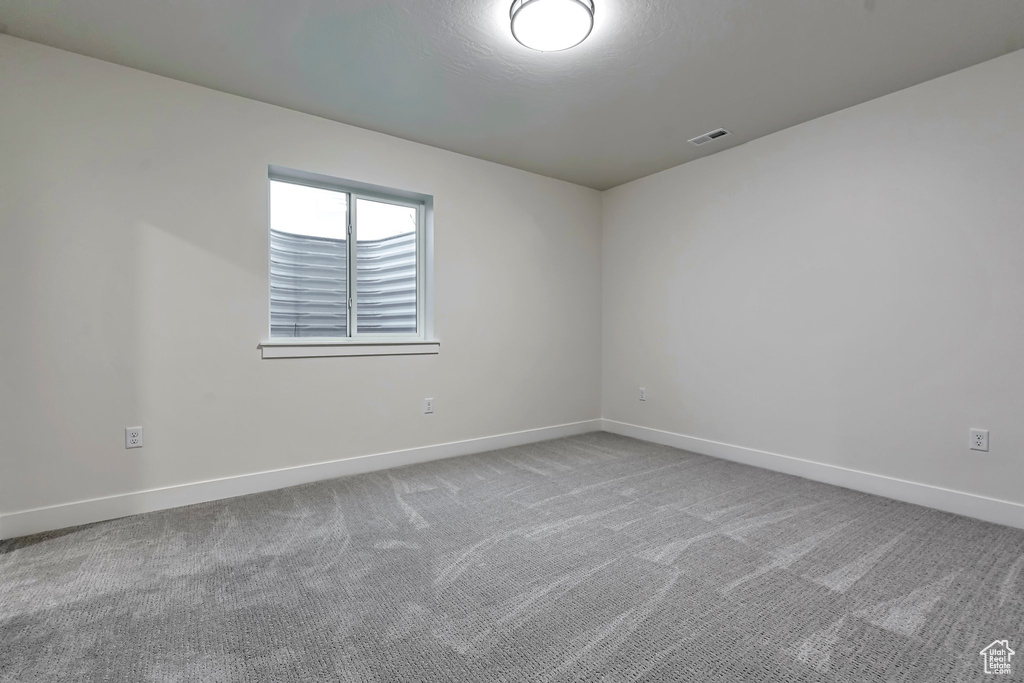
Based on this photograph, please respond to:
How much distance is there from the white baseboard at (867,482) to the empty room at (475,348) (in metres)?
0.02

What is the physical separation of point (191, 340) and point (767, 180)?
4.03 m

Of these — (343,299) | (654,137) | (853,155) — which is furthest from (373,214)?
(853,155)

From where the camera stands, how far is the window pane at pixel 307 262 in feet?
10.9

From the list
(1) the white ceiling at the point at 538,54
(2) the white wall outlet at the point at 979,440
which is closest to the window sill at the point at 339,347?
(1) the white ceiling at the point at 538,54

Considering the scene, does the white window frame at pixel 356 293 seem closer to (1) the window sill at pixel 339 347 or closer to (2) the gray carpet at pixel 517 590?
(1) the window sill at pixel 339 347

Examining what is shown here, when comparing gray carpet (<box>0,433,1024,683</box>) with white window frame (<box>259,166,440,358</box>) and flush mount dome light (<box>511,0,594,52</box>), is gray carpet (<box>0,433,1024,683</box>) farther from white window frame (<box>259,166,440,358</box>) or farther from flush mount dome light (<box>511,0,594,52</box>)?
flush mount dome light (<box>511,0,594,52</box>)

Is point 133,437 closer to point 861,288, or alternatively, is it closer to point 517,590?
point 517,590

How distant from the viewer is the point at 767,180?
358cm

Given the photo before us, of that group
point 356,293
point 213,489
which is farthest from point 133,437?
point 356,293

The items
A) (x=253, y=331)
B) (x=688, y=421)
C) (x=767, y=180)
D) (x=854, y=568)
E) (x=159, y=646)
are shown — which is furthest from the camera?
(x=688, y=421)

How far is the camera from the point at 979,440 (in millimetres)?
2641

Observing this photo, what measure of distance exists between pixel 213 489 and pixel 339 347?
113 centimetres

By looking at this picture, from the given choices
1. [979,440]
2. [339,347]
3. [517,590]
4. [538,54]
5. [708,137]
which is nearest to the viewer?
[517,590]

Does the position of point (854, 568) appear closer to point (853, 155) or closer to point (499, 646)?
point (499, 646)
